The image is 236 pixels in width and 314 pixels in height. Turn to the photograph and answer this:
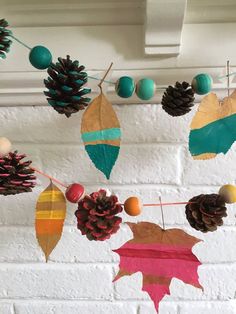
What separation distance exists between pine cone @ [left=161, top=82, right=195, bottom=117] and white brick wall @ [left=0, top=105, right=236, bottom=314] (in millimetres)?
100

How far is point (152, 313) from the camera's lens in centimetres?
69

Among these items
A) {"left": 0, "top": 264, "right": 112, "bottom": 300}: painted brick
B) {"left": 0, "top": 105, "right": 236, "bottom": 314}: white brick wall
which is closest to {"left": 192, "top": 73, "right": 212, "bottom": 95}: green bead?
{"left": 0, "top": 105, "right": 236, "bottom": 314}: white brick wall

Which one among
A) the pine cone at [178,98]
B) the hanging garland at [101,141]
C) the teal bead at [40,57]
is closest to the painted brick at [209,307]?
the hanging garland at [101,141]

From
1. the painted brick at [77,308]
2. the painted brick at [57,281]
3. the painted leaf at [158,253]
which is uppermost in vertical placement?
the painted leaf at [158,253]

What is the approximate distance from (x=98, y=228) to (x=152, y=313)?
0.29m

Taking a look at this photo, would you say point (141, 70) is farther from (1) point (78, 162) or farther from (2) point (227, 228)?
(2) point (227, 228)

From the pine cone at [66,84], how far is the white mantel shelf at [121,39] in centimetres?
10

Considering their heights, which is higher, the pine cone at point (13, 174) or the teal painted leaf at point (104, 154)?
the teal painted leaf at point (104, 154)

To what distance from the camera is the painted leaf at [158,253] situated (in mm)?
533

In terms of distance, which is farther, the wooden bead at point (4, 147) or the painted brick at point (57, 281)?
the painted brick at point (57, 281)

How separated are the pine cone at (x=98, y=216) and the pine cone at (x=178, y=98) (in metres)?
0.14

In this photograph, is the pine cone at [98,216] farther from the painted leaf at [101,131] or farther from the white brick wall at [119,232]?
the white brick wall at [119,232]

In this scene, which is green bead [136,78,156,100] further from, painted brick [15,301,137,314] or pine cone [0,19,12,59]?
painted brick [15,301,137,314]

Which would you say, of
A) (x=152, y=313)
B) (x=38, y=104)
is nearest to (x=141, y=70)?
(x=38, y=104)
